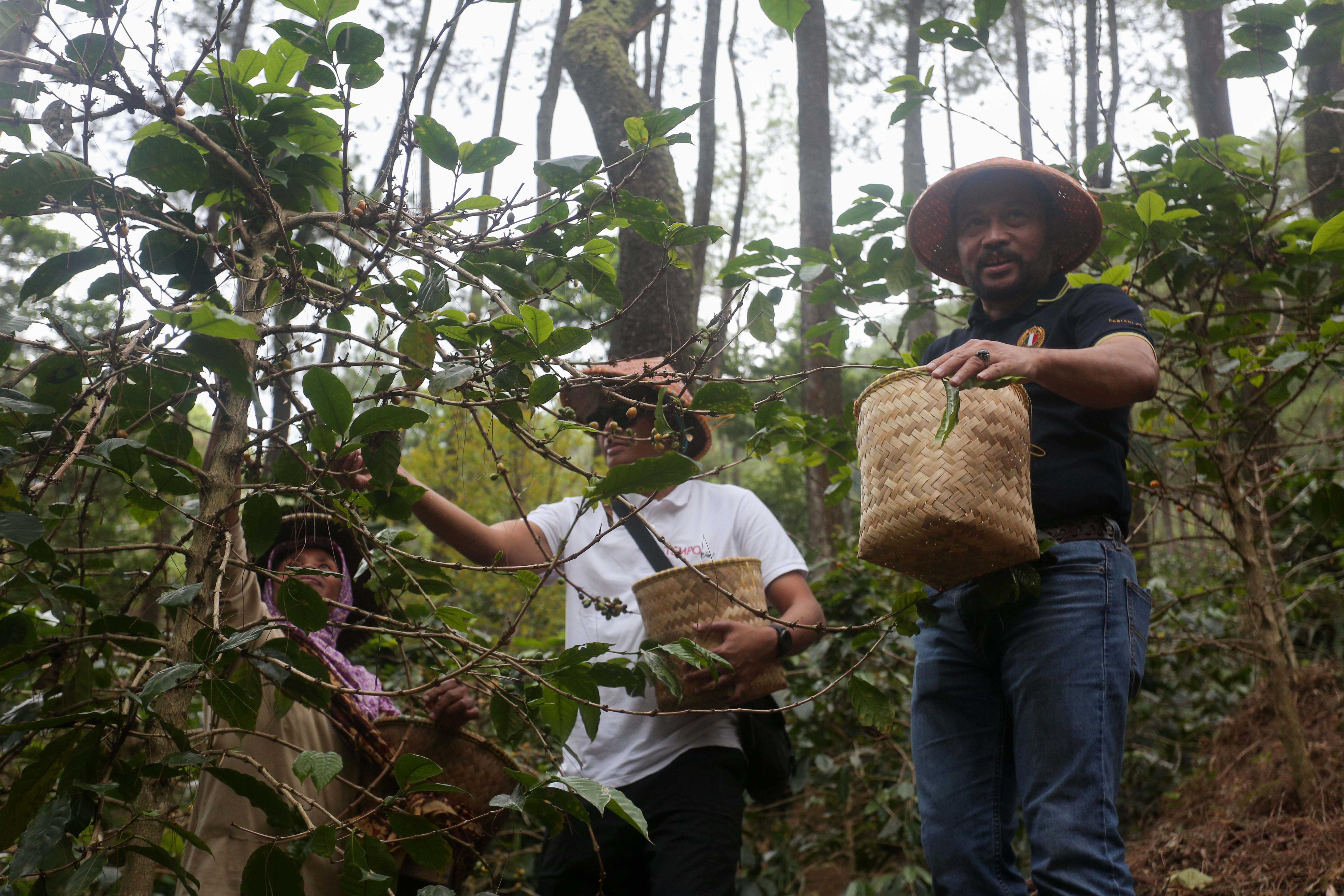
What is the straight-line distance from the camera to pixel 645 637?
234 cm

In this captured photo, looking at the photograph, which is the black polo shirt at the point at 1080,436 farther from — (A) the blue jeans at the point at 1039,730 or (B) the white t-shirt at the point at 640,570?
(B) the white t-shirt at the point at 640,570

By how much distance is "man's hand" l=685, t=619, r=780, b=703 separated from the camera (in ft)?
7.06

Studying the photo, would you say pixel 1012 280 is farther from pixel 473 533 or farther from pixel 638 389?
pixel 473 533

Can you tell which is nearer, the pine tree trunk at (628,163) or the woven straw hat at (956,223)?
the woven straw hat at (956,223)

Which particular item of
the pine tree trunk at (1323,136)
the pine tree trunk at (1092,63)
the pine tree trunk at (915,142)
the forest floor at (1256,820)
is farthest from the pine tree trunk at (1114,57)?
the forest floor at (1256,820)

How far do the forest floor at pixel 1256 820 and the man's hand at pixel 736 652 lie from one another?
4.97 ft

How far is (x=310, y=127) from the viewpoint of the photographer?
1.82 m

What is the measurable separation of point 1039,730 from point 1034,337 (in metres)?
0.75

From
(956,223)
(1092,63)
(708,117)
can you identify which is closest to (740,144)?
(708,117)

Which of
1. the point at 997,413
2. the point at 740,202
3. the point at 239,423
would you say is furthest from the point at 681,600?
the point at 740,202

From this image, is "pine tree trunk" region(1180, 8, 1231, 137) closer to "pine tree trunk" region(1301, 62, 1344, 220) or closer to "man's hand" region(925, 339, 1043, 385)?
"pine tree trunk" region(1301, 62, 1344, 220)

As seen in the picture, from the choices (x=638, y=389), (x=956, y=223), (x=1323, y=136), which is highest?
(x=1323, y=136)

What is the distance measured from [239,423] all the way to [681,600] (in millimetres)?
998

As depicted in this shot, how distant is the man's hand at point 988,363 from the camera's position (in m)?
1.51
